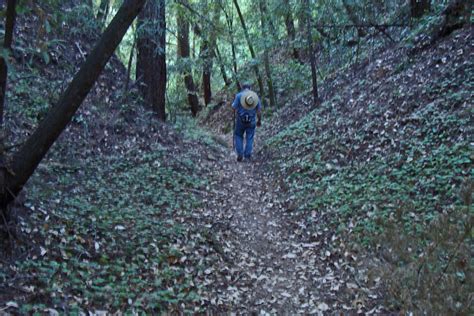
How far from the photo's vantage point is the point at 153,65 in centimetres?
1103

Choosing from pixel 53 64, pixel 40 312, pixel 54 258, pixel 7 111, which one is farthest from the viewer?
pixel 53 64

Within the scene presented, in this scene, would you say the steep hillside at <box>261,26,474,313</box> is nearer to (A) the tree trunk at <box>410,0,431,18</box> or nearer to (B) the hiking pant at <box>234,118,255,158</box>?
(B) the hiking pant at <box>234,118,255,158</box>

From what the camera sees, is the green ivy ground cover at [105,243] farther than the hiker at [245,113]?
No

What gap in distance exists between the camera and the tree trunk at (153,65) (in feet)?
34.6

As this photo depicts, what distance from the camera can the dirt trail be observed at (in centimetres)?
516

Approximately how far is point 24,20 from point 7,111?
3.47 metres

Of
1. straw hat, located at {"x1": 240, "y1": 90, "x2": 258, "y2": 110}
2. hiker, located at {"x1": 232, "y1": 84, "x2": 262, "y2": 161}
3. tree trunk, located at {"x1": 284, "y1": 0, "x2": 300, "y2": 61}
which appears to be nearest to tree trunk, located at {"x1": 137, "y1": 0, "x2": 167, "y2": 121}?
hiker, located at {"x1": 232, "y1": 84, "x2": 262, "y2": 161}

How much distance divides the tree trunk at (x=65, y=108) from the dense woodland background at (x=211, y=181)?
0.02 meters

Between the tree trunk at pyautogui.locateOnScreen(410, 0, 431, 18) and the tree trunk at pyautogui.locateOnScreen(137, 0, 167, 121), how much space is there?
23.6 feet

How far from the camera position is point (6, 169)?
4395 millimetres

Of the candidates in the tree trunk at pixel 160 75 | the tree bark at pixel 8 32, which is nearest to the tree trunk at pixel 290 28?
the tree trunk at pixel 160 75

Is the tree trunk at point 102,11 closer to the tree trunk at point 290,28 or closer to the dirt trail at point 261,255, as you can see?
the dirt trail at point 261,255

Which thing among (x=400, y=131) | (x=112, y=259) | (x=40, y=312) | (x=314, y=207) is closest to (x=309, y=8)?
(x=400, y=131)

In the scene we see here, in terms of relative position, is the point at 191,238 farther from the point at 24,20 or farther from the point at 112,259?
the point at 24,20
